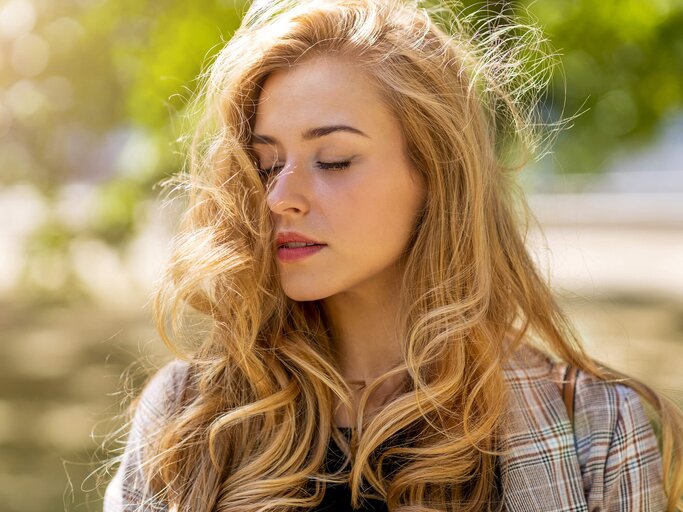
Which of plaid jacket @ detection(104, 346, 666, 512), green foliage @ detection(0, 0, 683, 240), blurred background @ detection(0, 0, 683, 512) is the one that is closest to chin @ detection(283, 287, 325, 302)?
plaid jacket @ detection(104, 346, 666, 512)

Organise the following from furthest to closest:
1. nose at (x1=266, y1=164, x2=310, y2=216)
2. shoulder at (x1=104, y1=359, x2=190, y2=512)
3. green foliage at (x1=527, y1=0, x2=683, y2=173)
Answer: green foliage at (x1=527, y1=0, x2=683, y2=173)
shoulder at (x1=104, y1=359, x2=190, y2=512)
nose at (x1=266, y1=164, x2=310, y2=216)

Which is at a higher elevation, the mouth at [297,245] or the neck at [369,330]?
the mouth at [297,245]

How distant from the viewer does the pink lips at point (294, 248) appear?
6.50ft

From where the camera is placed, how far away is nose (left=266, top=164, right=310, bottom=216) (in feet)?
6.39

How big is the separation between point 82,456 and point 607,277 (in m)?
7.21

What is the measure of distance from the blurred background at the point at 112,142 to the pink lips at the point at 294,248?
2.02 m

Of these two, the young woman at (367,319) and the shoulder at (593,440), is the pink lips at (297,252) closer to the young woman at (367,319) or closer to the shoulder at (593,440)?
the young woman at (367,319)

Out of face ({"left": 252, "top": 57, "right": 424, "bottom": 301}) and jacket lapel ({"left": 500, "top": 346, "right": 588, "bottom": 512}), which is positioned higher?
face ({"left": 252, "top": 57, "right": 424, "bottom": 301})

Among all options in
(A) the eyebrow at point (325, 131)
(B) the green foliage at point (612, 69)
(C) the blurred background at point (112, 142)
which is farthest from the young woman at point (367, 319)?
(B) the green foliage at point (612, 69)

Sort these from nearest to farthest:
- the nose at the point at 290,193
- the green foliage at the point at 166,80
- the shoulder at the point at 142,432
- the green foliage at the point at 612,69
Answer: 1. the nose at the point at 290,193
2. the shoulder at the point at 142,432
3. the green foliage at the point at 166,80
4. the green foliage at the point at 612,69

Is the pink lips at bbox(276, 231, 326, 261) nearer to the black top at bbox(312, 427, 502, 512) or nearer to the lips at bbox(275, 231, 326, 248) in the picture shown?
the lips at bbox(275, 231, 326, 248)

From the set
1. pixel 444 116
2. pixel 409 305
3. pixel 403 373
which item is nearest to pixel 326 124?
pixel 444 116

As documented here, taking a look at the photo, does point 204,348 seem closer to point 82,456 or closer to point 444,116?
point 444,116

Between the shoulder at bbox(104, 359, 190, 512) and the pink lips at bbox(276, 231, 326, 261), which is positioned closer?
the pink lips at bbox(276, 231, 326, 261)
